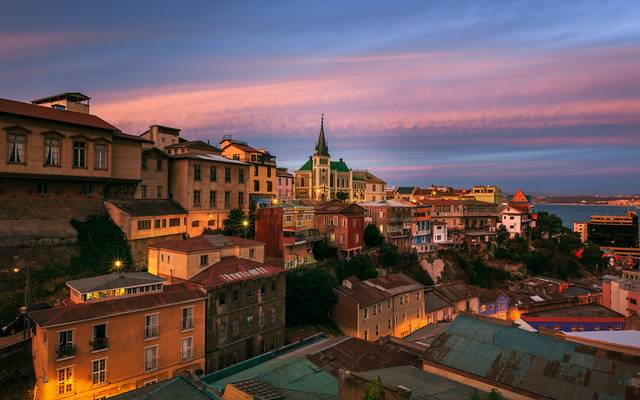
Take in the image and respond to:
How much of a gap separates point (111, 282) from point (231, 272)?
8198mm

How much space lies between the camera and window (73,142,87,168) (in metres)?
34.1

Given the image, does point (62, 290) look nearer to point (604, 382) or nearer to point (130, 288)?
point (130, 288)

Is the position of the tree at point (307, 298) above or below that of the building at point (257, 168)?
below

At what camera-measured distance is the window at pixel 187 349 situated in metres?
25.8

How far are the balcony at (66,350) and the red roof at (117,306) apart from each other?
125 cm

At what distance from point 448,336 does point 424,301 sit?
75.4 feet

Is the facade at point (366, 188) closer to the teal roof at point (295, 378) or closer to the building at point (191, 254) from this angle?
the building at point (191, 254)

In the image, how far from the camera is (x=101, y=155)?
118 feet

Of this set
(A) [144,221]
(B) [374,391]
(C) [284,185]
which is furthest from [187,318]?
(C) [284,185]

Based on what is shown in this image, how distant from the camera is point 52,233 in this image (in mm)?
31594

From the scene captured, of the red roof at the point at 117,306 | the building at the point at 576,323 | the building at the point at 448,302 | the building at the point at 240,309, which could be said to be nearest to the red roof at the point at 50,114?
the building at the point at 240,309

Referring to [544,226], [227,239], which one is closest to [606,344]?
[227,239]

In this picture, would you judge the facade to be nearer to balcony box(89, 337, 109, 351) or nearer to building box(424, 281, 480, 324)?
building box(424, 281, 480, 324)

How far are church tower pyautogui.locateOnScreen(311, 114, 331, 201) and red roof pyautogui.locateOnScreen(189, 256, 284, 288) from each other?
61295 mm
